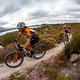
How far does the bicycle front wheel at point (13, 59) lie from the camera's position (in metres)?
15.4

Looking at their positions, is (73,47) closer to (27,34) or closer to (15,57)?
(27,34)

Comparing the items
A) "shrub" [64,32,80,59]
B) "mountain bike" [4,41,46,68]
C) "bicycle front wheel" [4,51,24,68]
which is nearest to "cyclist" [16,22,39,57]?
"mountain bike" [4,41,46,68]

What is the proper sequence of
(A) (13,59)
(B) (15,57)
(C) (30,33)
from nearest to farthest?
(A) (13,59), (B) (15,57), (C) (30,33)

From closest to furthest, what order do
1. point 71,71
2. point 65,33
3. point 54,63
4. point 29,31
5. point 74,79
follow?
point 74,79 < point 71,71 < point 54,63 < point 29,31 < point 65,33

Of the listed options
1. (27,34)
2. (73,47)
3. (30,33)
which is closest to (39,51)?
(30,33)

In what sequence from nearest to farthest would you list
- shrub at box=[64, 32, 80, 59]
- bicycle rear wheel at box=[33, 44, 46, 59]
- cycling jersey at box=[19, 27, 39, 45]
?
shrub at box=[64, 32, 80, 59]
cycling jersey at box=[19, 27, 39, 45]
bicycle rear wheel at box=[33, 44, 46, 59]

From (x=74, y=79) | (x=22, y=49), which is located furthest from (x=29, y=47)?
(x=74, y=79)

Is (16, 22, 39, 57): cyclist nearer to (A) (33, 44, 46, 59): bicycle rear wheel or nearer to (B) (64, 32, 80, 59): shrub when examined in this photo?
(A) (33, 44, 46, 59): bicycle rear wheel

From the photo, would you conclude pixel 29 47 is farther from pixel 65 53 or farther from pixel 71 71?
pixel 71 71

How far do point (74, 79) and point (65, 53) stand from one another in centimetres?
290

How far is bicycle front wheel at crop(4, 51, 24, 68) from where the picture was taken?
15424 millimetres

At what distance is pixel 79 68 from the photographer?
13227 millimetres

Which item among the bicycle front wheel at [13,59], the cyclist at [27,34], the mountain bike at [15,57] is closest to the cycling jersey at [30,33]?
the cyclist at [27,34]

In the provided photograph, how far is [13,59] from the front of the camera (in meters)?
15.3
